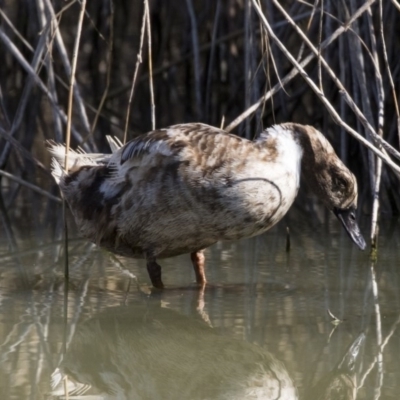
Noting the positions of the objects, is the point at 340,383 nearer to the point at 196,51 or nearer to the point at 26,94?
the point at 26,94

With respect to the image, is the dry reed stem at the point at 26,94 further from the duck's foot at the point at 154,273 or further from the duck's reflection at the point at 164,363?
the duck's reflection at the point at 164,363

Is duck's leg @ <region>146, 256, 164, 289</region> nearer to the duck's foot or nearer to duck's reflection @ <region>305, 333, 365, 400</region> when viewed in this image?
the duck's foot

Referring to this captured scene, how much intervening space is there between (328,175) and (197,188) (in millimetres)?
738

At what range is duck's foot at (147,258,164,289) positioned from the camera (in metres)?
4.89

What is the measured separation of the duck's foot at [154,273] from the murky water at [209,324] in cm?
5

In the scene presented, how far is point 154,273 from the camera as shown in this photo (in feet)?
16.1

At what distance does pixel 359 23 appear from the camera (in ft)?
21.4

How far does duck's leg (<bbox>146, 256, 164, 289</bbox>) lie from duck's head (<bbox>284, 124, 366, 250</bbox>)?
2.86 ft

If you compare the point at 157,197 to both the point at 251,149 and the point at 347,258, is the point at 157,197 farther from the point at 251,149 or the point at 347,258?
the point at 347,258

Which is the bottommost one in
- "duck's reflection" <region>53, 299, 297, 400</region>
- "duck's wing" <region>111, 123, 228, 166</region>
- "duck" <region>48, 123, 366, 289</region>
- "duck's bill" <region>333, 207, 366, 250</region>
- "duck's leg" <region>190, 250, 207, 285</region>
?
"duck's leg" <region>190, 250, 207, 285</region>

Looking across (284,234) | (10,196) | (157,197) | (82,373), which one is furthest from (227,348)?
(10,196)

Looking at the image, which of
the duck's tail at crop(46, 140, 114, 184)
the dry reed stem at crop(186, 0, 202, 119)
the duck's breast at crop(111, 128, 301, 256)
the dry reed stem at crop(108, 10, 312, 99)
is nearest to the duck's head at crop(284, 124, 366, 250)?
the duck's breast at crop(111, 128, 301, 256)

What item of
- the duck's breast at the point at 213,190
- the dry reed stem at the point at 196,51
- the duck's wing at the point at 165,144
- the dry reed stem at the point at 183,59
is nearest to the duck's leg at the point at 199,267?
the duck's breast at the point at 213,190

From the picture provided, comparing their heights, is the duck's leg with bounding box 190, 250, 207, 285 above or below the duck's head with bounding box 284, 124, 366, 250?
below
